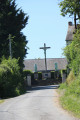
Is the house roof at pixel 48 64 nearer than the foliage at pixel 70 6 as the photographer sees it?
No

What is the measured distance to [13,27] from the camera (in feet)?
151

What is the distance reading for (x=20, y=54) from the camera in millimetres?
47469

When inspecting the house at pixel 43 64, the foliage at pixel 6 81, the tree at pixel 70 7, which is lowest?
the foliage at pixel 6 81

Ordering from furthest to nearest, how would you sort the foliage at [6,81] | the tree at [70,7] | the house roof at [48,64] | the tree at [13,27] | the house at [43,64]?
the house roof at [48,64]
the house at [43,64]
the tree at [13,27]
the foliage at [6,81]
the tree at [70,7]

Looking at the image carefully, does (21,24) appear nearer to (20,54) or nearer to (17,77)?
(20,54)

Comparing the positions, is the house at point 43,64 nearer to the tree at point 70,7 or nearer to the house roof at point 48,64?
the house roof at point 48,64

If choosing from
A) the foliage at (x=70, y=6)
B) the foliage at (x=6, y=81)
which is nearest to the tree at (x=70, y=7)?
the foliage at (x=70, y=6)

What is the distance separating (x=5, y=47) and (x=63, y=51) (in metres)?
10.0

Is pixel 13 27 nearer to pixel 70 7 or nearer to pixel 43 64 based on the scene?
pixel 70 7

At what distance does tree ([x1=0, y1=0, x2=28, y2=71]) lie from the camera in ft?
148

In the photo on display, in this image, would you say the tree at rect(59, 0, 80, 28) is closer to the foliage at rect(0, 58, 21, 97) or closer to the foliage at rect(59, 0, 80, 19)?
the foliage at rect(59, 0, 80, 19)

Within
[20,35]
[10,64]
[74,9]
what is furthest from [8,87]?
[20,35]

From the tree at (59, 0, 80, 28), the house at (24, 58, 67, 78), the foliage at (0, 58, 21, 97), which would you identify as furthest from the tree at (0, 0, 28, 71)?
the house at (24, 58, 67, 78)

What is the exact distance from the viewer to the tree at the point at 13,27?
45156 mm
